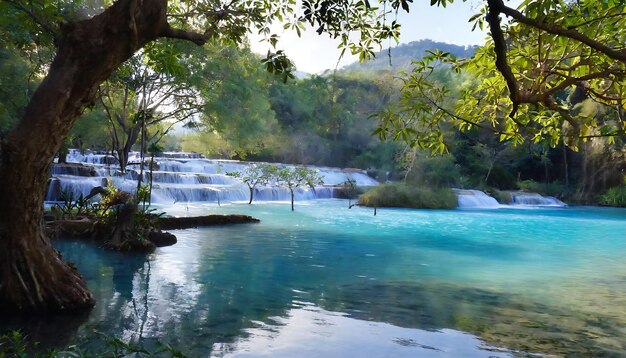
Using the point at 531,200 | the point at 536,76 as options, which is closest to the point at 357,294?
the point at 536,76

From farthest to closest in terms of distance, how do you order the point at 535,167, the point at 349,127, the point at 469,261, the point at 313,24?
the point at 349,127, the point at 535,167, the point at 469,261, the point at 313,24

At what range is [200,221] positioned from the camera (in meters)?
15.8

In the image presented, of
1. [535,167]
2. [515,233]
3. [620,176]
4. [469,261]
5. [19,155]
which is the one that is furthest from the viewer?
[535,167]

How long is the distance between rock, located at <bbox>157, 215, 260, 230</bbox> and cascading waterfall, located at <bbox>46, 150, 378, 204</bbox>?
6790mm

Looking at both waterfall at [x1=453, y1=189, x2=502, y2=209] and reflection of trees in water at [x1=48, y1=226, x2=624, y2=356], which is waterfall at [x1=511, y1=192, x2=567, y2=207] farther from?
reflection of trees in water at [x1=48, y1=226, x2=624, y2=356]

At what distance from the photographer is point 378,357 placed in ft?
16.5

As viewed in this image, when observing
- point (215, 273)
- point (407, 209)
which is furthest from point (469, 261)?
point (407, 209)

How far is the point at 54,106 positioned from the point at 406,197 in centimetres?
2525

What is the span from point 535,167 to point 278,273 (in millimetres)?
33505

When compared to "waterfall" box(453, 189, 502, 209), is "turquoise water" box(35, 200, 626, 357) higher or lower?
lower

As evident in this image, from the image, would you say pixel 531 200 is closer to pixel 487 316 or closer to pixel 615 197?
pixel 615 197

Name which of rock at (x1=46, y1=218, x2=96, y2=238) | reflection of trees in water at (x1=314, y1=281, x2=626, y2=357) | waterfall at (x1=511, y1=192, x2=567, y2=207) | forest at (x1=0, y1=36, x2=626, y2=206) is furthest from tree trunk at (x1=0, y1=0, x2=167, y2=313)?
waterfall at (x1=511, y1=192, x2=567, y2=207)

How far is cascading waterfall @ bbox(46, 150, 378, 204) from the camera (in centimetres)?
2110

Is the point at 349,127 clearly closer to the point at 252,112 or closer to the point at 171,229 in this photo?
the point at 252,112
